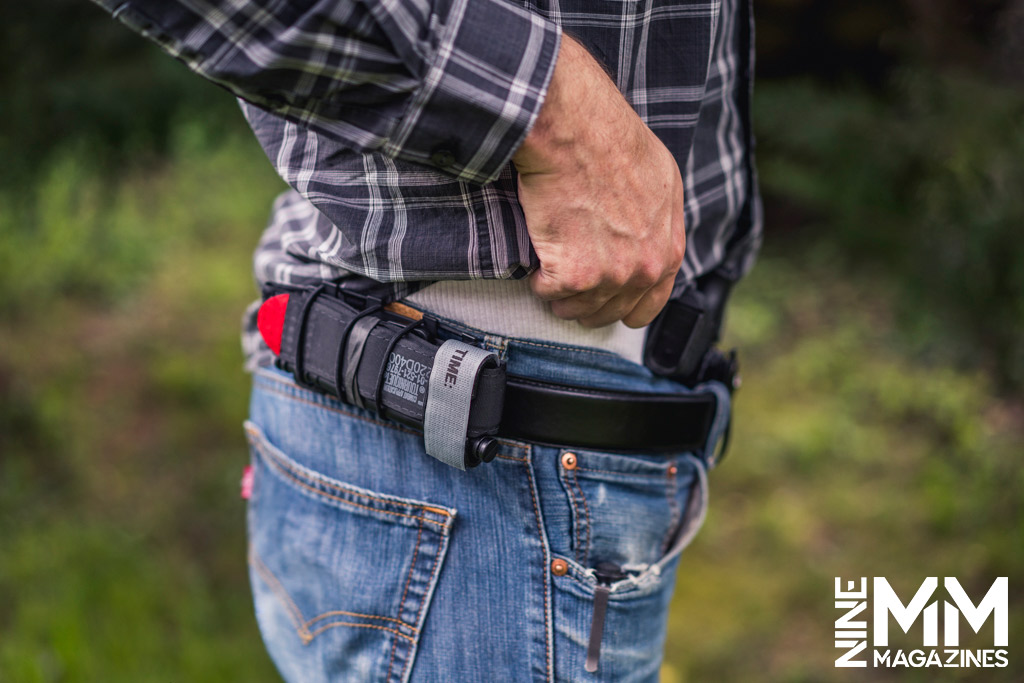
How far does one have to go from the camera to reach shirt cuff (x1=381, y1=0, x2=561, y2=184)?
0.76 metres

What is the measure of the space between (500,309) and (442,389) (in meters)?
0.12

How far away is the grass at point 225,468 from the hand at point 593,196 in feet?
6.25

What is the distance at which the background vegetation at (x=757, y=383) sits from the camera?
2.24m

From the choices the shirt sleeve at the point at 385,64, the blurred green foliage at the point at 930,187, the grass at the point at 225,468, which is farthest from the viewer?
the grass at the point at 225,468

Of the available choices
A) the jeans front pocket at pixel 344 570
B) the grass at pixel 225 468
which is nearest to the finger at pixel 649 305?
the jeans front pocket at pixel 344 570

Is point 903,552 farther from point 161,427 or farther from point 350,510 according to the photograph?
point 161,427

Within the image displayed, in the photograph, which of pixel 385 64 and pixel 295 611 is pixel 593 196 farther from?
pixel 295 611

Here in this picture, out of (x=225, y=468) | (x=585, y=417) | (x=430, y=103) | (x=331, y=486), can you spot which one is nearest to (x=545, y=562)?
(x=585, y=417)

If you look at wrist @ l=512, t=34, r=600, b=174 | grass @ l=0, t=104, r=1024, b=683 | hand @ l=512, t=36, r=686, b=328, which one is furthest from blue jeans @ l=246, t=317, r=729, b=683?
grass @ l=0, t=104, r=1024, b=683

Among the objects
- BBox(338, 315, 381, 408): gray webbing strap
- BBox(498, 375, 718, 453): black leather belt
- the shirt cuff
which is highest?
the shirt cuff

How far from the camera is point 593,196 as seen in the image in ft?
2.76

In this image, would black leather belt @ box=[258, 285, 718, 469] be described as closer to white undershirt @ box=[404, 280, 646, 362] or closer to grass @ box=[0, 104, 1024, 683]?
white undershirt @ box=[404, 280, 646, 362]

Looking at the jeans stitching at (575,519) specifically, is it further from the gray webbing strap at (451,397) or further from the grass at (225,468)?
the grass at (225,468)

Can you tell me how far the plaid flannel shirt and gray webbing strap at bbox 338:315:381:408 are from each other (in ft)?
0.17
